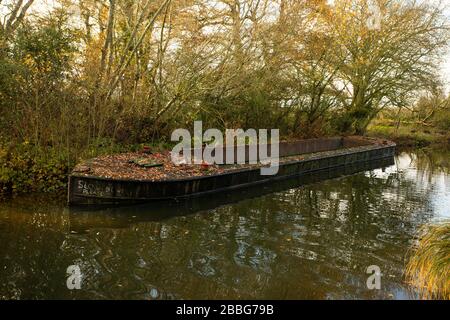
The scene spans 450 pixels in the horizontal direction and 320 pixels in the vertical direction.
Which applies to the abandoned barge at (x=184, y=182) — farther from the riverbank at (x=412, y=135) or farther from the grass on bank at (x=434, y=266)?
the riverbank at (x=412, y=135)

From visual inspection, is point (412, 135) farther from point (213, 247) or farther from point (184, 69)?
point (213, 247)

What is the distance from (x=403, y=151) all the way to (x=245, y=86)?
18.7 m

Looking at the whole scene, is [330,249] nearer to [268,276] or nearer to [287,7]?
[268,276]

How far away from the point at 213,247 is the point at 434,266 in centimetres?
339

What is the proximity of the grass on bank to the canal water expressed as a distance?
23 cm

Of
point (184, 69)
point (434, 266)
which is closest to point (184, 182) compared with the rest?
point (184, 69)

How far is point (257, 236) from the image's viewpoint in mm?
7871

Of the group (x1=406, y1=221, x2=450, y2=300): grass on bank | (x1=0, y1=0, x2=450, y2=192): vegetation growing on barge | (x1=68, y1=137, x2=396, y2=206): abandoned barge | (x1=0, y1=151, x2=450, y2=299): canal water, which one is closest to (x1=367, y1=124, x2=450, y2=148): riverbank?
(x1=0, y1=0, x2=450, y2=192): vegetation growing on barge

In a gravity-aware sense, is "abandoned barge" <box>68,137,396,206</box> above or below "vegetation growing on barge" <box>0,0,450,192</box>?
below

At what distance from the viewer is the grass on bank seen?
494 centimetres

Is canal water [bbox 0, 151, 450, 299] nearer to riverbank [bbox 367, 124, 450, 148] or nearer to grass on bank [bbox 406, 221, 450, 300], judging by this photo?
grass on bank [bbox 406, 221, 450, 300]

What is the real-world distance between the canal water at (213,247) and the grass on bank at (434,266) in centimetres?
23

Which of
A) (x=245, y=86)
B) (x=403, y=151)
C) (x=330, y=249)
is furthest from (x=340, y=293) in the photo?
(x=403, y=151)

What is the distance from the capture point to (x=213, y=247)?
7.09 m
